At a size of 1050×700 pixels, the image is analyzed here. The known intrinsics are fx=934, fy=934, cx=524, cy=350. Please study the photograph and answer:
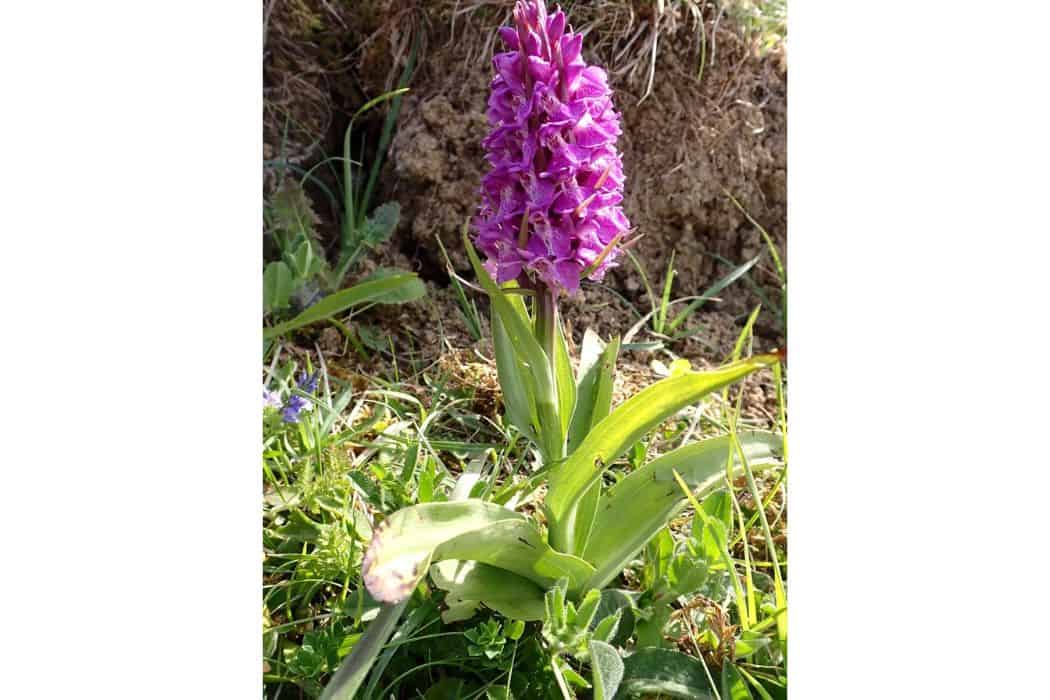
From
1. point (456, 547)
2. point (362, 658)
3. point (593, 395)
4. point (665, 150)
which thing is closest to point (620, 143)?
point (665, 150)

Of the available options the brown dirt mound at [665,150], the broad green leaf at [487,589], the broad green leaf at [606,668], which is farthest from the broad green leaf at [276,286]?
the broad green leaf at [606,668]

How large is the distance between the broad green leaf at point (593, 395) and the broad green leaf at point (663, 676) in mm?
251

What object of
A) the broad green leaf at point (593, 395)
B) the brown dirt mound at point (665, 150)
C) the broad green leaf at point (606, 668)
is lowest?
the broad green leaf at point (606, 668)

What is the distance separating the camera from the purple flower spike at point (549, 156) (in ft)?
3.14

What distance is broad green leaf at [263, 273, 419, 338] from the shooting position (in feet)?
3.99

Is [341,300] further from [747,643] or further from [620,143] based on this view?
[747,643]

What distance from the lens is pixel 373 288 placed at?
1243mm

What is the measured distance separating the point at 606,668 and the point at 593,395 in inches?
13.5

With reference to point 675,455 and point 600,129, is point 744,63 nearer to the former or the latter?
point 600,129

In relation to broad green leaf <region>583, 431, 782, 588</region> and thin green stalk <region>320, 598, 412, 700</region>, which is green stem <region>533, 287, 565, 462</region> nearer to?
broad green leaf <region>583, 431, 782, 588</region>

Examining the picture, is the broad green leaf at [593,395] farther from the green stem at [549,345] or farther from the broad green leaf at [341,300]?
the broad green leaf at [341,300]

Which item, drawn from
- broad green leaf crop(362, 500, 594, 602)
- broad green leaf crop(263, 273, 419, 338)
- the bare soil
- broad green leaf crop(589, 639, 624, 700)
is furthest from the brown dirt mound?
broad green leaf crop(589, 639, 624, 700)

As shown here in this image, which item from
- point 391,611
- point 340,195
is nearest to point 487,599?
point 391,611

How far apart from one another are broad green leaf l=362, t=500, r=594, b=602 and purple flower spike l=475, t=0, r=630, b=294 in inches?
10.5
